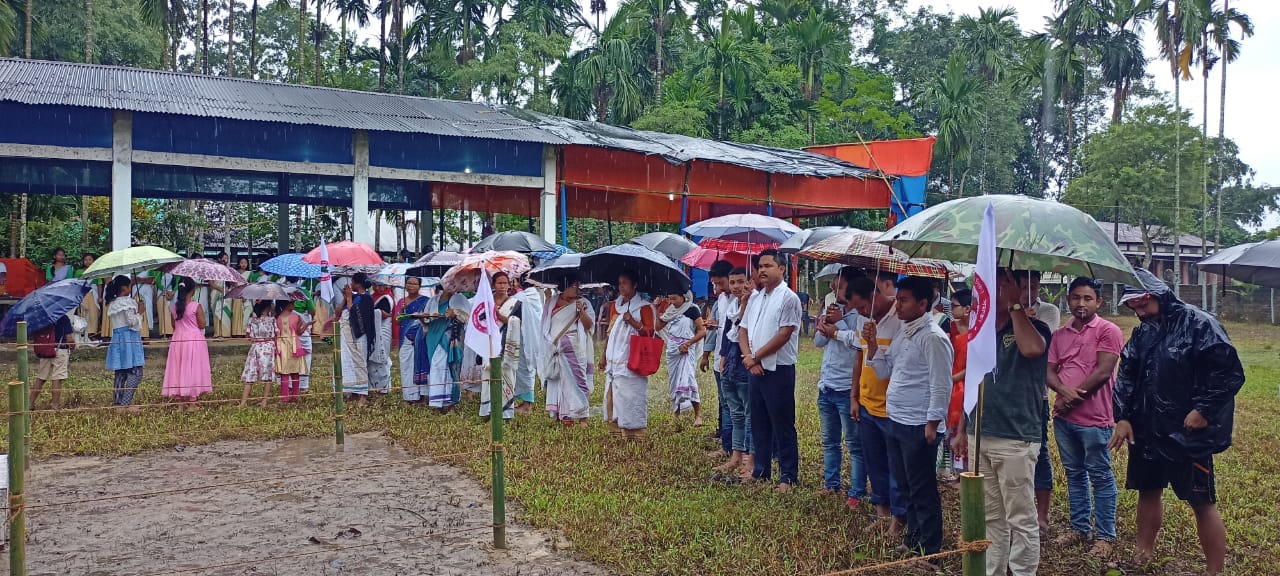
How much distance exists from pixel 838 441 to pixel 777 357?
2.34 ft

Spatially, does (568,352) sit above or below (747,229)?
below

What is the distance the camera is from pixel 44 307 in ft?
28.0

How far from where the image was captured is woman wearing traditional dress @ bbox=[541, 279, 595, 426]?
890 cm

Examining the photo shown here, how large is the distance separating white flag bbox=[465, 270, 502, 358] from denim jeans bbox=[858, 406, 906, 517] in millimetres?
2326

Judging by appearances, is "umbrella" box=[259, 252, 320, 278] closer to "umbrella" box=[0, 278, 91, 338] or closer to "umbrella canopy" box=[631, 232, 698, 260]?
"umbrella" box=[0, 278, 91, 338]

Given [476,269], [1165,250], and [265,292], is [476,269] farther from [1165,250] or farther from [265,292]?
[1165,250]

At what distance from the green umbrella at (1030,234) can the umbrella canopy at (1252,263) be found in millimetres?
1731

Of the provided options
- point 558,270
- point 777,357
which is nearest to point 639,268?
point 558,270

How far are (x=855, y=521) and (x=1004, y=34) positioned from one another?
36.9 m

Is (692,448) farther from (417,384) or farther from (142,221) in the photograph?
(142,221)

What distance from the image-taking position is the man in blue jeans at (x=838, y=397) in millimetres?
6000

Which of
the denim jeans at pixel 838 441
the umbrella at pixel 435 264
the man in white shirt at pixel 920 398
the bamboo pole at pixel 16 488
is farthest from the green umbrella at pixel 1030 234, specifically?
the umbrella at pixel 435 264

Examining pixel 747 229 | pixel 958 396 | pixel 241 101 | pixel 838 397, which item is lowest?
pixel 838 397

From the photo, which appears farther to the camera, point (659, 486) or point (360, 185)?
point (360, 185)
